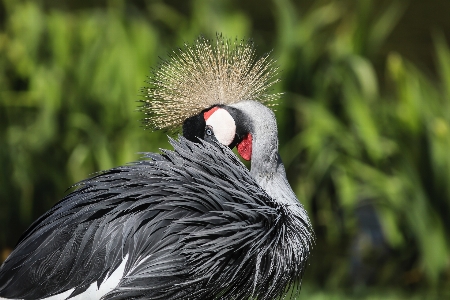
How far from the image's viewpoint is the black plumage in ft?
6.89

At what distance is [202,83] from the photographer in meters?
2.45

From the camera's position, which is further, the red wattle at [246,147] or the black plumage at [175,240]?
the red wattle at [246,147]

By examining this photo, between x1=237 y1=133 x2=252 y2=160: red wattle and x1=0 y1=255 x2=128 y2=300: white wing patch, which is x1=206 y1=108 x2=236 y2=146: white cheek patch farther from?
x1=0 y1=255 x2=128 y2=300: white wing patch

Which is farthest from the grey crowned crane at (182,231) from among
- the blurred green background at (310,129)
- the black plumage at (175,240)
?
the blurred green background at (310,129)

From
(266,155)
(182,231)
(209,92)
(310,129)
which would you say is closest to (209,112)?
(209,92)

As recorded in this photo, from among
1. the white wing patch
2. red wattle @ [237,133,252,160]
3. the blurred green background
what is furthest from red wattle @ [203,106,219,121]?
the blurred green background

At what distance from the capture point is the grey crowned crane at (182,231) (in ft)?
6.91

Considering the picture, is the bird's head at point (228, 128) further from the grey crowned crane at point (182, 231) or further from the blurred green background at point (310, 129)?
the blurred green background at point (310, 129)

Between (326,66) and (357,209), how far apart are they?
83 cm

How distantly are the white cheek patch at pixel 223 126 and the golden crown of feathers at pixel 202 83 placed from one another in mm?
69

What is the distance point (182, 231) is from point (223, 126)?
382mm

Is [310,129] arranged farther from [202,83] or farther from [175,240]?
[175,240]

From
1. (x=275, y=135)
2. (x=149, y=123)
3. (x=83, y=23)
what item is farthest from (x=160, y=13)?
(x=275, y=135)

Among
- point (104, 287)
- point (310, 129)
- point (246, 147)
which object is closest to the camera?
point (104, 287)
